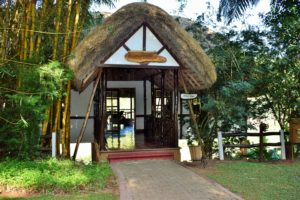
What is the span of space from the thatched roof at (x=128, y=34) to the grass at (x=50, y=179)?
239 centimetres

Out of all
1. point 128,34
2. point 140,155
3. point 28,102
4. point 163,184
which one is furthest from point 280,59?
point 28,102

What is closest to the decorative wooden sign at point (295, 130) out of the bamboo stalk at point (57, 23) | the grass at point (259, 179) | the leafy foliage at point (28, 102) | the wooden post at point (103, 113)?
the grass at point (259, 179)

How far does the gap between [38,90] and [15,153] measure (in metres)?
1.67

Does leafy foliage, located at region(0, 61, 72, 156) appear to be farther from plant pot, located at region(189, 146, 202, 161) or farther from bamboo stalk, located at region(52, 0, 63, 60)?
plant pot, located at region(189, 146, 202, 161)

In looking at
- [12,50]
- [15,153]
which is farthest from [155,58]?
[15,153]

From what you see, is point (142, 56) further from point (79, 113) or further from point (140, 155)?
point (79, 113)

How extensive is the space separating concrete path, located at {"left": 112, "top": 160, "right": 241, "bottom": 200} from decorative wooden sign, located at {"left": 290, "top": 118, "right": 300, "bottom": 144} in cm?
310

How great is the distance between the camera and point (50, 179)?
547 cm

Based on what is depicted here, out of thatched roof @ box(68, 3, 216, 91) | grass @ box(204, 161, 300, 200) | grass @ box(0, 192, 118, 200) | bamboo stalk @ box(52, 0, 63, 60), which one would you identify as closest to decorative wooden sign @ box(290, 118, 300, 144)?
grass @ box(204, 161, 300, 200)

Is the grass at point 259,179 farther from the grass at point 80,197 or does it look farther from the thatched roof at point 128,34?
the thatched roof at point 128,34

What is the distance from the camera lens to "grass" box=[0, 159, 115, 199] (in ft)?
17.4

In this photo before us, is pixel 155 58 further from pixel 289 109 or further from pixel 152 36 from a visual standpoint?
pixel 289 109

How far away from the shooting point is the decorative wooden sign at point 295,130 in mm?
7961

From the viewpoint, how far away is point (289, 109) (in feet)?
30.8
